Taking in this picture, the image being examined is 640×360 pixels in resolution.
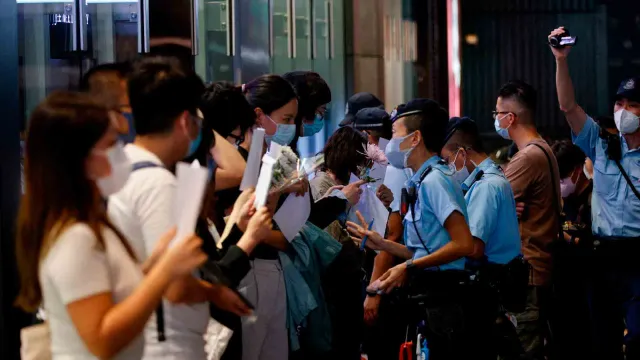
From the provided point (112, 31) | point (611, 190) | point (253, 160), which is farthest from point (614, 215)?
point (253, 160)

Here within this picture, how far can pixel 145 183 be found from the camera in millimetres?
2998

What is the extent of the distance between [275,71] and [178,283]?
6119mm

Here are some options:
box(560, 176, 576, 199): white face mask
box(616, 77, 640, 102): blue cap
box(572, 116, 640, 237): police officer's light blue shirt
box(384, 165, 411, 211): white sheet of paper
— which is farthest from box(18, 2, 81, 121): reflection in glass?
box(560, 176, 576, 199): white face mask

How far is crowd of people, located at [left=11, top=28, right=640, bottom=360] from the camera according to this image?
269cm

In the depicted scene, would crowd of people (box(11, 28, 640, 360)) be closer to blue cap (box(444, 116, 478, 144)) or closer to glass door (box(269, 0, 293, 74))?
blue cap (box(444, 116, 478, 144))

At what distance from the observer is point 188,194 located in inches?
105

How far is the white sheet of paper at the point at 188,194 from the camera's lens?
2.65 m

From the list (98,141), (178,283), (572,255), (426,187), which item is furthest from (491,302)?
(98,141)

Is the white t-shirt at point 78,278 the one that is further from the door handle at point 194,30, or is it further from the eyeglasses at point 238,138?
the door handle at point 194,30

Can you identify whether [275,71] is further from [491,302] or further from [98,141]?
[98,141]

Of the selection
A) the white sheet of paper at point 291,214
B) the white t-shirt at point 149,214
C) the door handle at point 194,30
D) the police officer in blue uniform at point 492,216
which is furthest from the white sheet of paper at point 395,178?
the white t-shirt at point 149,214

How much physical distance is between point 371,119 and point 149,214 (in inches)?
153

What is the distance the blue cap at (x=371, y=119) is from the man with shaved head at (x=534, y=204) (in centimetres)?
76

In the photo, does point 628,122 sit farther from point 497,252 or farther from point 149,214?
point 149,214
